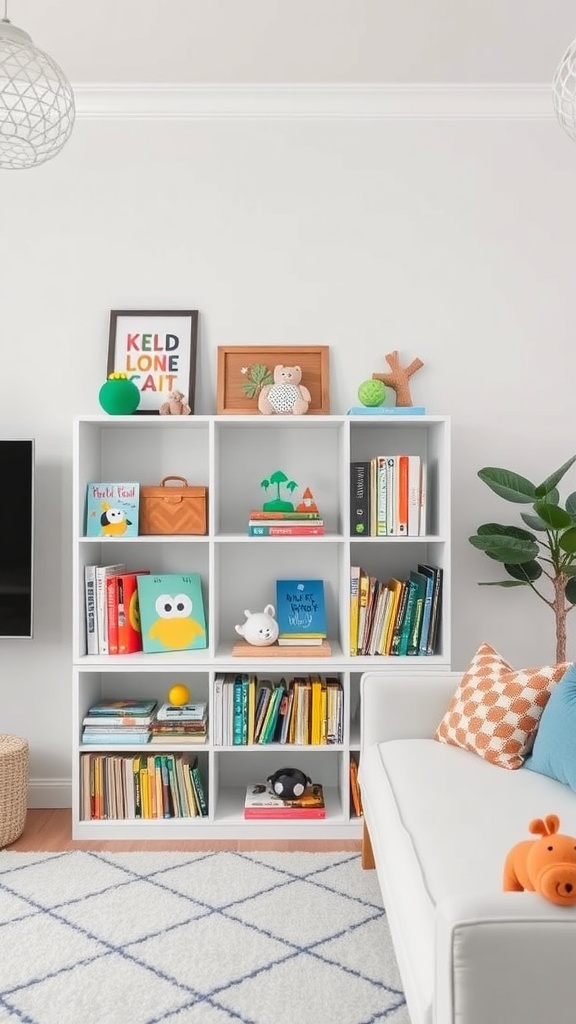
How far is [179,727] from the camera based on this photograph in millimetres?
3053

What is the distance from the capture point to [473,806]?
6.51 feet

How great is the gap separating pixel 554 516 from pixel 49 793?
221 centimetres

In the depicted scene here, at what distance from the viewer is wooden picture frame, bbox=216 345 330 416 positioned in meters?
3.24

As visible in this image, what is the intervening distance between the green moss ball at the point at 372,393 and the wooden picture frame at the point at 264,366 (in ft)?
0.61

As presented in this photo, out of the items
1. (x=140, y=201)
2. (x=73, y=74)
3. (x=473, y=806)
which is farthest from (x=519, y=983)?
(x=73, y=74)

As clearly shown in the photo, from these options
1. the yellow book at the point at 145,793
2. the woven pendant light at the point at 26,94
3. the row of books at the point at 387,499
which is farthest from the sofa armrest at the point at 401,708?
the woven pendant light at the point at 26,94

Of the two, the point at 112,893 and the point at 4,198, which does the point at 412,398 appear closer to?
the point at 4,198

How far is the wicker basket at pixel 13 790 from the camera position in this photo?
289cm

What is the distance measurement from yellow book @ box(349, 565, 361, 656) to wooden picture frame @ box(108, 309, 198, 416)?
0.93 meters

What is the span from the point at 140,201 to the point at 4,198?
0.53 m

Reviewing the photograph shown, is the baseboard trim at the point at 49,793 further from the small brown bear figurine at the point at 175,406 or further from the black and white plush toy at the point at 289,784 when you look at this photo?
the small brown bear figurine at the point at 175,406

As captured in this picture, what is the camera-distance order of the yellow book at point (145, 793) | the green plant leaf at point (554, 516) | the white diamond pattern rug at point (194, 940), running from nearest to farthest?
the white diamond pattern rug at point (194, 940) → the green plant leaf at point (554, 516) → the yellow book at point (145, 793)

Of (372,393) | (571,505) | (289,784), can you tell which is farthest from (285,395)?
(289,784)

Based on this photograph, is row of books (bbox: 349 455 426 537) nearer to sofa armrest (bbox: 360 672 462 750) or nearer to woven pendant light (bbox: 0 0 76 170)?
sofa armrest (bbox: 360 672 462 750)
